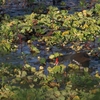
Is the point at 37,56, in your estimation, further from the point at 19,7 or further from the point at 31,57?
the point at 19,7

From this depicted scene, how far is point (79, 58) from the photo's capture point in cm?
641

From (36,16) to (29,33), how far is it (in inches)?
34.1

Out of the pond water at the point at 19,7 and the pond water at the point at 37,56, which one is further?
the pond water at the point at 19,7

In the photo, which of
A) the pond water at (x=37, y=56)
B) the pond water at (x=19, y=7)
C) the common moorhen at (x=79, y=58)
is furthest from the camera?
the pond water at (x=19, y=7)

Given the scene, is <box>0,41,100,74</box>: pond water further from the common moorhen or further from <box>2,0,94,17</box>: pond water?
<box>2,0,94,17</box>: pond water

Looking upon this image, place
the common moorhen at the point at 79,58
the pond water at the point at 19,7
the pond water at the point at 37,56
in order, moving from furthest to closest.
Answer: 1. the pond water at the point at 19,7
2. the common moorhen at the point at 79,58
3. the pond water at the point at 37,56

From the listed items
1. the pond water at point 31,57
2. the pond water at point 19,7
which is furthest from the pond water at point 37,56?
the pond water at point 19,7

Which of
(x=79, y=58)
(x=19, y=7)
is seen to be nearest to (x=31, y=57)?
(x=79, y=58)

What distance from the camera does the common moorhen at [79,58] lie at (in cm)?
615

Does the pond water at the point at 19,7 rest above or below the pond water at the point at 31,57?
above

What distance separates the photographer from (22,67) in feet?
18.7

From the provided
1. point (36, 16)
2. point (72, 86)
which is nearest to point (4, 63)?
point (72, 86)

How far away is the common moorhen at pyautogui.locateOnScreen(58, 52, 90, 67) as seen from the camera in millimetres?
6153

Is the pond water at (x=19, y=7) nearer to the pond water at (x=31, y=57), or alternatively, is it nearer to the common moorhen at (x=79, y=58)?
the pond water at (x=31, y=57)
